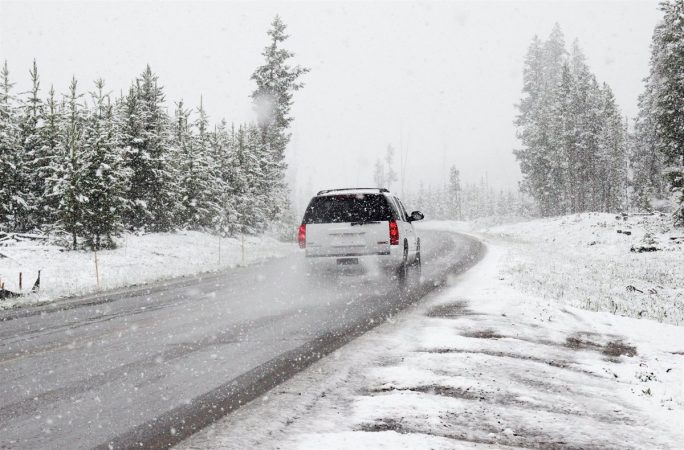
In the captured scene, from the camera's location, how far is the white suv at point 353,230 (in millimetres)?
11617

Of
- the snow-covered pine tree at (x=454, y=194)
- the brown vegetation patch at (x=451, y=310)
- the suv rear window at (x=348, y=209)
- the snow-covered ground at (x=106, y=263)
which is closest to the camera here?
the brown vegetation patch at (x=451, y=310)

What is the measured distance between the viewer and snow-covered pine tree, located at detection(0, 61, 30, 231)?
936 inches

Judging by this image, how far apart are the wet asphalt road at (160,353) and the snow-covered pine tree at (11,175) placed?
15879 mm

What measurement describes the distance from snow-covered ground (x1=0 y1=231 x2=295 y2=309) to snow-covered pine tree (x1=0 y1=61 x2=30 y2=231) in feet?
→ 8.97

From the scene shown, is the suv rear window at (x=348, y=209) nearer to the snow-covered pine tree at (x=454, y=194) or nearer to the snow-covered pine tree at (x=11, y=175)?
the snow-covered pine tree at (x=11, y=175)

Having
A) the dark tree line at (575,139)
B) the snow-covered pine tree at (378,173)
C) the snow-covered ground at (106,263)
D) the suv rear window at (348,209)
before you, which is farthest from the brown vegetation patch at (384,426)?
the snow-covered pine tree at (378,173)

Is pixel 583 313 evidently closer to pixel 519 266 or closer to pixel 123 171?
pixel 519 266

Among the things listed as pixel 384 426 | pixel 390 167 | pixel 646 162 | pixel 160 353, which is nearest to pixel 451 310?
pixel 160 353

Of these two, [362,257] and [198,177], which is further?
[198,177]

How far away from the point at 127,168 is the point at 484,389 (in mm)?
23293

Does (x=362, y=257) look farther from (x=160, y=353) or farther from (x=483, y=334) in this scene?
(x=160, y=353)

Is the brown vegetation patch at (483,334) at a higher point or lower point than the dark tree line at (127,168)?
lower

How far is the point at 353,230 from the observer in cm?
1162

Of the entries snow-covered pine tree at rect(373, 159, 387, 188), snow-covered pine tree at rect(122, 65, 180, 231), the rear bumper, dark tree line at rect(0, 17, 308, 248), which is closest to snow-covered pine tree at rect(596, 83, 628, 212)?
dark tree line at rect(0, 17, 308, 248)
